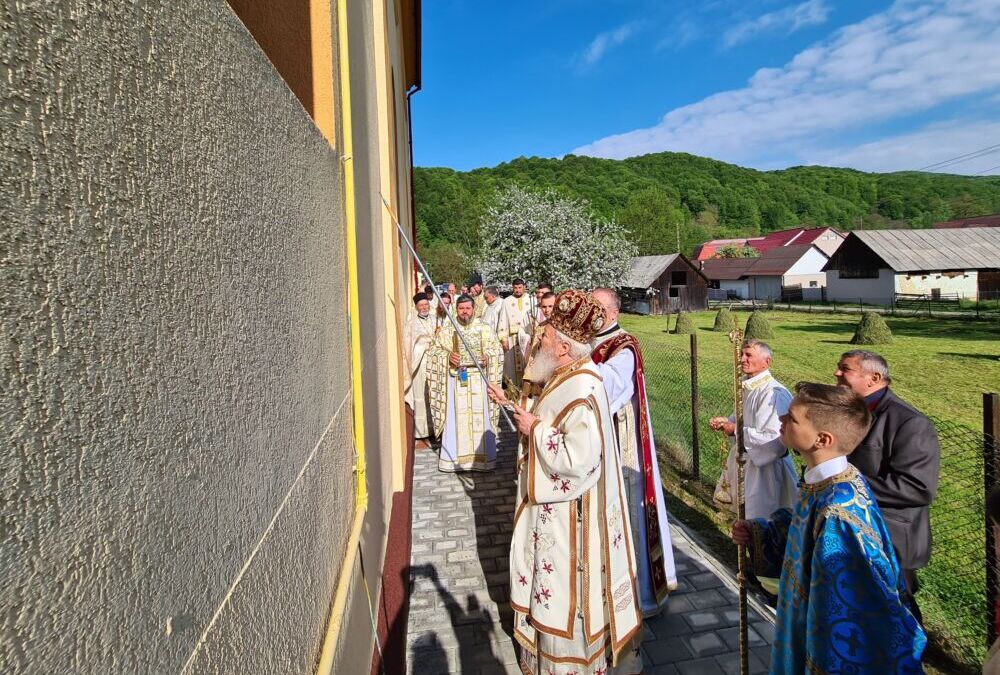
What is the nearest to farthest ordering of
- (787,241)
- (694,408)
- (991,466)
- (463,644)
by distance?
1. (991,466)
2. (463,644)
3. (694,408)
4. (787,241)

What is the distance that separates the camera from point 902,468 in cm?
324

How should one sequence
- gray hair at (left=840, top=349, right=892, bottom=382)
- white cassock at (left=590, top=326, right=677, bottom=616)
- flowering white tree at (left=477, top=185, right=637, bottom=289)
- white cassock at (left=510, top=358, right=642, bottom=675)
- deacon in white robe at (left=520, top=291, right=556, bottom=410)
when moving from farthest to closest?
flowering white tree at (left=477, top=185, right=637, bottom=289) → white cassock at (left=590, top=326, right=677, bottom=616) → gray hair at (left=840, top=349, right=892, bottom=382) → deacon in white robe at (left=520, top=291, right=556, bottom=410) → white cassock at (left=510, top=358, right=642, bottom=675)

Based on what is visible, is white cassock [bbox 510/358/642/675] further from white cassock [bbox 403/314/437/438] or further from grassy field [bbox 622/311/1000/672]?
white cassock [bbox 403/314/437/438]

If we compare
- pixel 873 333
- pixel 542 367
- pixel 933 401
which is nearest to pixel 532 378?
pixel 542 367

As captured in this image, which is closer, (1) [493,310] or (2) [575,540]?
(2) [575,540]

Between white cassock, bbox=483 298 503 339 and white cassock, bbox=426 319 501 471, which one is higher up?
white cassock, bbox=483 298 503 339

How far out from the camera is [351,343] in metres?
2.43

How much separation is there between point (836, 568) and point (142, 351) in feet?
7.66

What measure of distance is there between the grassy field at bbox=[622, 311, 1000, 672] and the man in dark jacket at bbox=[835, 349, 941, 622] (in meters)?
0.65

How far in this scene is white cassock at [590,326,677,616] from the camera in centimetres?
400

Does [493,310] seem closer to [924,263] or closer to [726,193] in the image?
[924,263]

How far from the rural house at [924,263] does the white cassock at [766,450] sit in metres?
41.0

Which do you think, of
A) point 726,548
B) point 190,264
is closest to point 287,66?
point 190,264

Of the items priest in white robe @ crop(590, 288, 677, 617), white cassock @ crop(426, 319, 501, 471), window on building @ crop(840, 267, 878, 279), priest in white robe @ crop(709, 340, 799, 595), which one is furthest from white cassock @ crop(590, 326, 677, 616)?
window on building @ crop(840, 267, 878, 279)
